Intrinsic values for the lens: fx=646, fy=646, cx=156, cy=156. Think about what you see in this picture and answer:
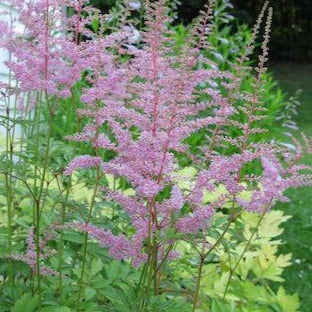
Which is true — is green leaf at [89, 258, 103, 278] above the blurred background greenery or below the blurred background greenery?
above

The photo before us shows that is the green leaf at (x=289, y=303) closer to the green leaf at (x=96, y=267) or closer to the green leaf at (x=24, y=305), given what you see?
the green leaf at (x=96, y=267)

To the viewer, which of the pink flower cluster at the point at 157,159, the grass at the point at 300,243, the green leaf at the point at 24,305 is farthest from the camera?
the grass at the point at 300,243

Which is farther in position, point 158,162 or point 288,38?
point 288,38

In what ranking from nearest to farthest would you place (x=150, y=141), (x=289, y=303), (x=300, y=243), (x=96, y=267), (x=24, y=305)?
(x=150, y=141), (x=24, y=305), (x=96, y=267), (x=289, y=303), (x=300, y=243)

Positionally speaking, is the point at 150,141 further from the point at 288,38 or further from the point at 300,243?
the point at 288,38

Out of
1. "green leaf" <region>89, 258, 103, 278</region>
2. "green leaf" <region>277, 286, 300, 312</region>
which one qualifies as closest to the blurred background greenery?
"green leaf" <region>277, 286, 300, 312</region>

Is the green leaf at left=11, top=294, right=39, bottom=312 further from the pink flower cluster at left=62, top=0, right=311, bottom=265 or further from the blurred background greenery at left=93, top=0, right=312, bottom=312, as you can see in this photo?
the blurred background greenery at left=93, top=0, right=312, bottom=312

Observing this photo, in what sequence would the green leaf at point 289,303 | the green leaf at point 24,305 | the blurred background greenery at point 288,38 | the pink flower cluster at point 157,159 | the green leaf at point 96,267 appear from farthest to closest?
the blurred background greenery at point 288,38
the green leaf at point 289,303
the green leaf at point 96,267
the green leaf at point 24,305
the pink flower cluster at point 157,159

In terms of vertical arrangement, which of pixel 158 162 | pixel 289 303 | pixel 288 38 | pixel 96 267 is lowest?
pixel 288 38

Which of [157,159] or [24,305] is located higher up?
[157,159]

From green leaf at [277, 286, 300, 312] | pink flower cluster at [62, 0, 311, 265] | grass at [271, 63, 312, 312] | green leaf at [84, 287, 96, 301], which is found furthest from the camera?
grass at [271, 63, 312, 312]

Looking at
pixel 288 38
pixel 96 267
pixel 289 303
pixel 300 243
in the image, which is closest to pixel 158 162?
pixel 96 267

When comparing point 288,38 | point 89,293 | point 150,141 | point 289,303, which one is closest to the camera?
point 150,141

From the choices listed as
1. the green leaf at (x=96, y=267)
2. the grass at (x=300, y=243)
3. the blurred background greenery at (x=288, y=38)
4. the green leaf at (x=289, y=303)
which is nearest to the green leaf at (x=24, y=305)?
the green leaf at (x=96, y=267)
